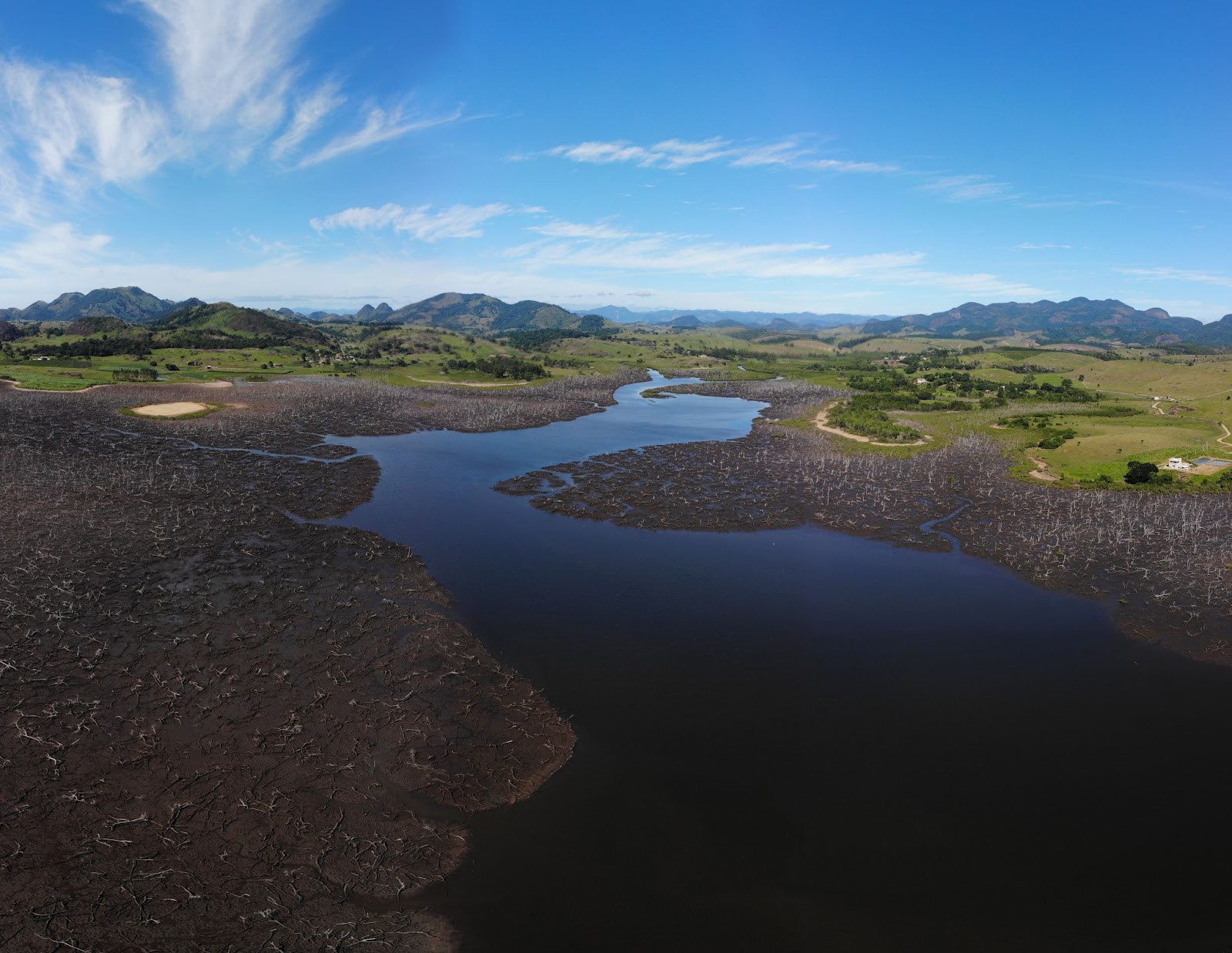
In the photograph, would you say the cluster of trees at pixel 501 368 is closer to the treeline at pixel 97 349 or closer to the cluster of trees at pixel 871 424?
the treeline at pixel 97 349

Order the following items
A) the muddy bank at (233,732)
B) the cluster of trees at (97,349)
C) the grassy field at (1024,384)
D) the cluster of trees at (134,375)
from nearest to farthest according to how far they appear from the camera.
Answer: the muddy bank at (233,732), the grassy field at (1024,384), the cluster of trees at (134,375), the cluster of trees at (97,349)

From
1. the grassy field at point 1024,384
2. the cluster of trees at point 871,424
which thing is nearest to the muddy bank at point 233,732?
the grassy field at point 1024,384

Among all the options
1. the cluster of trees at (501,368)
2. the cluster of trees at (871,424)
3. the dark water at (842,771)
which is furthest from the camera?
the cluster of trees at (501,368)

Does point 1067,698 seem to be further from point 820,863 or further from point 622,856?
point 622,856

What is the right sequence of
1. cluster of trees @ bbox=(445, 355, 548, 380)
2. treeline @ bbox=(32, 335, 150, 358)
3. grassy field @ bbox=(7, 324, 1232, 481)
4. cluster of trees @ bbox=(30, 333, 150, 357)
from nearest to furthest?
grassy field @ bbox=(7, 324, 1232, 481) → treeline @ bbox=(32, 335, 150, 358) → cluster of trees @ bbox=(30, 333, 150, 357) → cluster of trees @ bbox=(445, 355, 548, 380)

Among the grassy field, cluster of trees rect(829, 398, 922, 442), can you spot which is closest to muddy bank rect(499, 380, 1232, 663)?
the grassy field

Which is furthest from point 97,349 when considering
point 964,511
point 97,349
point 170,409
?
point 964,511

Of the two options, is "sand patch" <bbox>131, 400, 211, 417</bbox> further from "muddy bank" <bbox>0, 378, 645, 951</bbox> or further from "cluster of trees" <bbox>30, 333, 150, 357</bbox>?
"cluster of trees" <bbox>30, 333, 150, 357</bbox>
